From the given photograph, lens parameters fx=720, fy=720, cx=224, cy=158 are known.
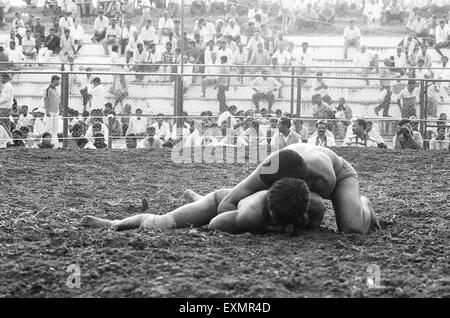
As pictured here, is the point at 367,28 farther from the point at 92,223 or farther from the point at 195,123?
the point at 92,223

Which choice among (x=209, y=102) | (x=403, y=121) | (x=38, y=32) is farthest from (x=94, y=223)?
(x=38, y=32)

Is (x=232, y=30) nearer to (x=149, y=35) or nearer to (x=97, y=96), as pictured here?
(x=149, y=35)

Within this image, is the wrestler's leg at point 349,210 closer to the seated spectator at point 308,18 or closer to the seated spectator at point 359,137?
the seated spectator at point 359,137

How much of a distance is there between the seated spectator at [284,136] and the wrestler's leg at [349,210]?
280 inches

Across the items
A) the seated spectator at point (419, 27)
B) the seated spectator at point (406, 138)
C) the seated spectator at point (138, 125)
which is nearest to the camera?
the seated spectator at point (406, 138)

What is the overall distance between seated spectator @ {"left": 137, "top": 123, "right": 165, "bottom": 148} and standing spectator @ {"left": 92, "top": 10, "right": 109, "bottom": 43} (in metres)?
7.43

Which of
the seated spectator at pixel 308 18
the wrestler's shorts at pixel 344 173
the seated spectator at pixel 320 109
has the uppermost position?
the seated spectator at pixel 308 18

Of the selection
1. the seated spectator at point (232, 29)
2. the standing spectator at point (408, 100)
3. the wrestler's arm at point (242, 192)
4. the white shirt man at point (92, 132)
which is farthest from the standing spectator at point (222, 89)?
the wrestler's arm at point (242, 192)

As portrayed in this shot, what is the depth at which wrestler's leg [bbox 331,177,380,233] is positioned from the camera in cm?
610

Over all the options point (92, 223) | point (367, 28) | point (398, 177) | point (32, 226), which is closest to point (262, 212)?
point (92, 223)

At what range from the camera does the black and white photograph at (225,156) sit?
15.1ft

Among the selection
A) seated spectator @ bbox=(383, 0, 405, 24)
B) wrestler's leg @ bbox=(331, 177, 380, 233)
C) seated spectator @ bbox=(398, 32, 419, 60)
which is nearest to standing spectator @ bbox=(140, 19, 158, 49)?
seated spectator @ bbox=(398, 32, 419, 60)

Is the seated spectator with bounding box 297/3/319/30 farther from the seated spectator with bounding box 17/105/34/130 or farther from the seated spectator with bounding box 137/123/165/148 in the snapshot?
the seated spectator with bounding box 17/105/34/130

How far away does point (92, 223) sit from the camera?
6.30 meters
